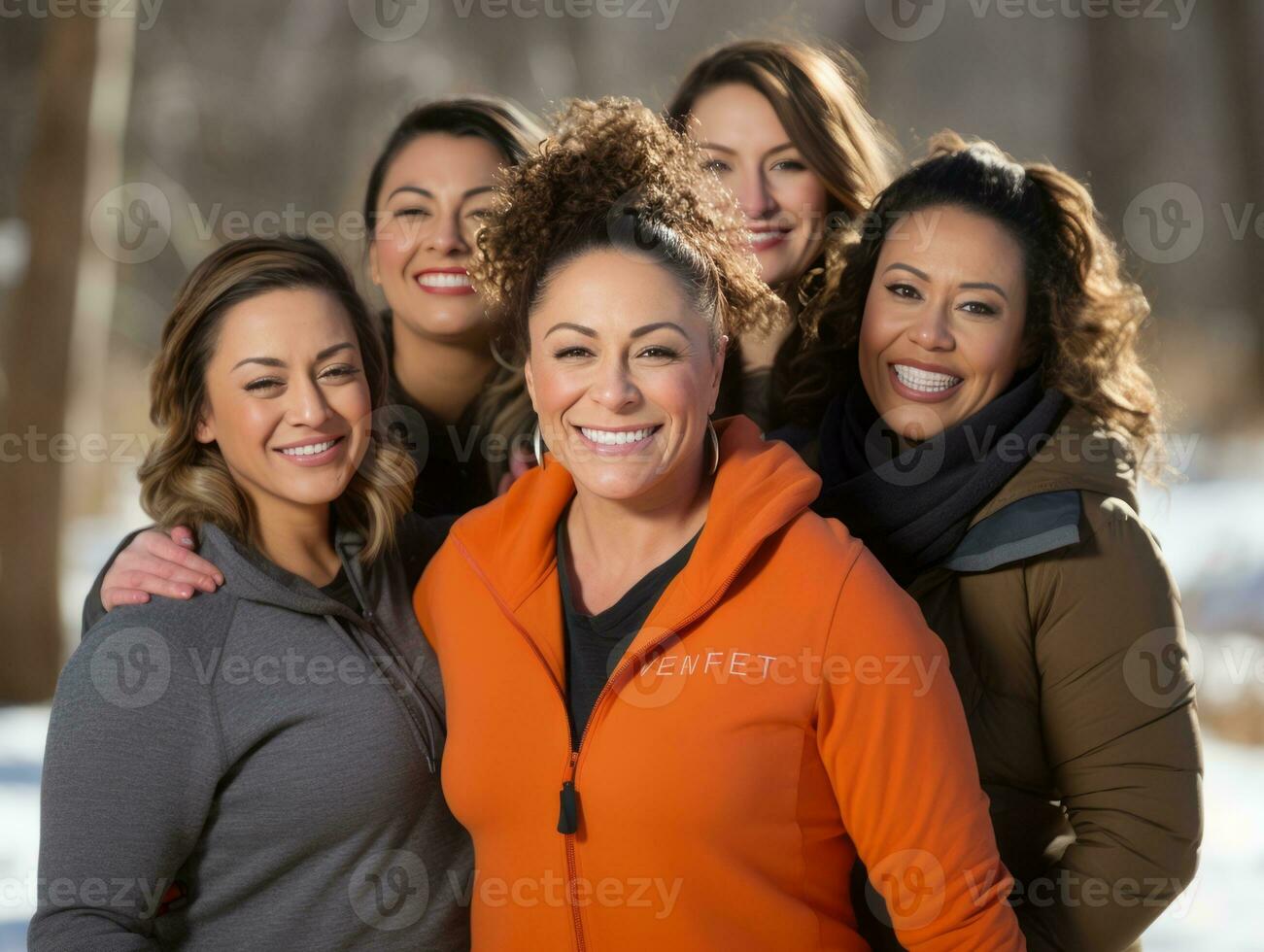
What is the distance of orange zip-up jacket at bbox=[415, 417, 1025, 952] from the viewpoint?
1.57 meters

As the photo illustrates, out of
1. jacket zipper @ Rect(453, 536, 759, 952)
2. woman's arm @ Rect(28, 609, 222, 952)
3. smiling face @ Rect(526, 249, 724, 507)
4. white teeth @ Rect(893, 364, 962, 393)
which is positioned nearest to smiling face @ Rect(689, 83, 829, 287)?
white teeth @ Rect(893, 364, 962, 393)

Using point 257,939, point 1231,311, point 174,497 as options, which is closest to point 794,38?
point 174,497

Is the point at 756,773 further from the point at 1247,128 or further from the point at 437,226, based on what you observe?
the point at 1247,128

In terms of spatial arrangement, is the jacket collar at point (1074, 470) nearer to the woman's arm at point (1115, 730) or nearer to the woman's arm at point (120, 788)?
the woman's arm at point (1115, 730)

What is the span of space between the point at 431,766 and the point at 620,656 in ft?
1.39

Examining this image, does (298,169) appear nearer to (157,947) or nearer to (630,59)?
(630,59)

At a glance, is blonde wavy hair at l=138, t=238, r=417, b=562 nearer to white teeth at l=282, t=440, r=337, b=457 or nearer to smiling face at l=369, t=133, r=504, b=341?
white teeth at l=282, t=440, r=337, b=457

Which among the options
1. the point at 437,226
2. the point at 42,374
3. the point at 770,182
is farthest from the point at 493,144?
the point at 42,374

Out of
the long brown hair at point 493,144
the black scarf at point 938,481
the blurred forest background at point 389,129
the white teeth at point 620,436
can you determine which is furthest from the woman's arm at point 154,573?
the blurred forest background at point 389,129

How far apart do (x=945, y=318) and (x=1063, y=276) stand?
0.23 metres

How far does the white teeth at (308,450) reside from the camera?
2008 mm

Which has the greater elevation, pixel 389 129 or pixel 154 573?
pixel 389 129

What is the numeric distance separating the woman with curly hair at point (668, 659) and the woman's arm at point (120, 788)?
383 millimetres

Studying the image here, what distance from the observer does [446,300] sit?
2.71 m
